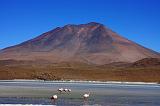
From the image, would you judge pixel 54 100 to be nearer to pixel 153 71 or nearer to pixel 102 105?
pixel 102 105

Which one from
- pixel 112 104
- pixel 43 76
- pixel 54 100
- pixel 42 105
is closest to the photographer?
pixel 42 105

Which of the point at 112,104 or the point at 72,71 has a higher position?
the point at 72,71

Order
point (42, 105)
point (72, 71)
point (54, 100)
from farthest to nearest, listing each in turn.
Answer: point (72, 71)
point (54, 100)
point (42, 105)

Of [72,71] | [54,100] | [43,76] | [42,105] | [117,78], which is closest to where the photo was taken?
[42,105]

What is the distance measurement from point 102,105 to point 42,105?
368 centimetres

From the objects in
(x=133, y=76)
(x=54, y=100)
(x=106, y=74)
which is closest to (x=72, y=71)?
(x=106, y=74)

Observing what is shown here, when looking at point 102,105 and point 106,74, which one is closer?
point 102,105

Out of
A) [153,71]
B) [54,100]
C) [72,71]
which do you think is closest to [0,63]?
[72,71]

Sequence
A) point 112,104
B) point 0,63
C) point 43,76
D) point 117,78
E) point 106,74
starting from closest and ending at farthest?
point 112,104 < point 43,76 < point 117,78 < point 106,74 < point 0,63

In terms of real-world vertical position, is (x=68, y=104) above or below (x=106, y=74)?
below

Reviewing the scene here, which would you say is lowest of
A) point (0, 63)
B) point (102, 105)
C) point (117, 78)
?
point (102, 105)

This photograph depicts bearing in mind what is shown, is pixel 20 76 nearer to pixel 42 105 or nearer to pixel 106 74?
pixel 106 74

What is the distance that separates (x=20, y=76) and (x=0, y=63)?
96311 mm

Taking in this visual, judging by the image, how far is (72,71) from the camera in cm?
10919
